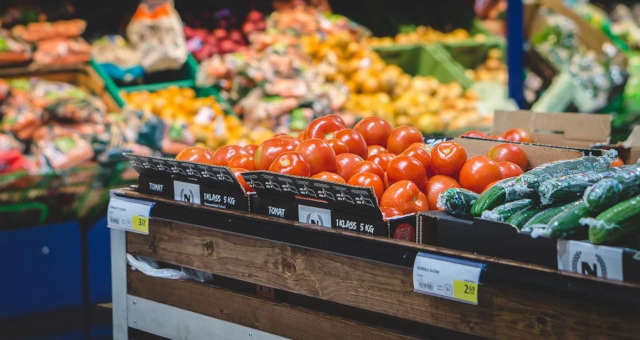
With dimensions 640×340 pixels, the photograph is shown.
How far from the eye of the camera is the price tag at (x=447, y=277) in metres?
1.61

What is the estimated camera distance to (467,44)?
21.7 ft

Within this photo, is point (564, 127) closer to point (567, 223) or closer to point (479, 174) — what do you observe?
point (479, 174)

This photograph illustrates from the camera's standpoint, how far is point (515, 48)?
212 inches

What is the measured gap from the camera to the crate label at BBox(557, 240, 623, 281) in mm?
1423

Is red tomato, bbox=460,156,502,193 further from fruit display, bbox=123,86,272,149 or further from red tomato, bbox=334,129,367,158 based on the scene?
fruit display, bbox=123,86,272,149

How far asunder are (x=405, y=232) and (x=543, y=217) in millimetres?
346

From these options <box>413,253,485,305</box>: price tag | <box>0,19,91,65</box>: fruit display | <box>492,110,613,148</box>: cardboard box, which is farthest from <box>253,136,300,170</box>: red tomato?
<box>0,19,91,65</box>: fruit display

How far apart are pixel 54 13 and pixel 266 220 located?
13.9 ft

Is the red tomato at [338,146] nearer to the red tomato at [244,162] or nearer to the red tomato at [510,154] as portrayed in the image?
the red tomato at [244,162]

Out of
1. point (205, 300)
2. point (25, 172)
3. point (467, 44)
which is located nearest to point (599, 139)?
point (205, 300)

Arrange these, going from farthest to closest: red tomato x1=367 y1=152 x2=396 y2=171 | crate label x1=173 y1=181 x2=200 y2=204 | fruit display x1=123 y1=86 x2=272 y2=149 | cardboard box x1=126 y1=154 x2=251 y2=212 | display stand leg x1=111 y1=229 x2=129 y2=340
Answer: fruit display x1=123 y1=86 x2=272 y2=149 → display stand leg x1=111 y1=229 x2=129 y2=340 → red tomato x1=367 y1=152 x2=396 y2=171 → crate label x1=173 y1=181 x2=200 y2=204 → cardboard box x1=126 y1=154 x2=251 y2=212

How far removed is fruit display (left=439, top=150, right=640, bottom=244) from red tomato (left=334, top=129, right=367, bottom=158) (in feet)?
2.25

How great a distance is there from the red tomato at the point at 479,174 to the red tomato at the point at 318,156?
1.33 feet

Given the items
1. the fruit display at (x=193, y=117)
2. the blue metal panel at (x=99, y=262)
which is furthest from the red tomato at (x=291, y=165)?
the fruit display at (x=193, y=117)
